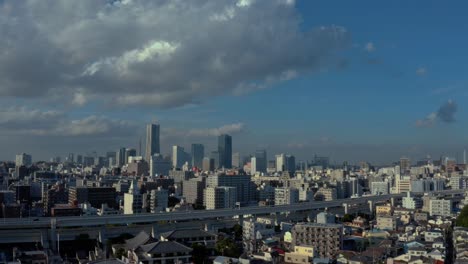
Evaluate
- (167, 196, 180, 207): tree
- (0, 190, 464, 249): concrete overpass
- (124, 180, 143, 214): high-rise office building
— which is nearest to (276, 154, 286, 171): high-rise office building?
(167, 196, 180, 207): tree

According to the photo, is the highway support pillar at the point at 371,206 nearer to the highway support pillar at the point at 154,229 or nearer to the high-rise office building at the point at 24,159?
the highway support pillar at the point at 154,229

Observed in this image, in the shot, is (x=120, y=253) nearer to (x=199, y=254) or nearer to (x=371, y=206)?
(x=199, y=254)

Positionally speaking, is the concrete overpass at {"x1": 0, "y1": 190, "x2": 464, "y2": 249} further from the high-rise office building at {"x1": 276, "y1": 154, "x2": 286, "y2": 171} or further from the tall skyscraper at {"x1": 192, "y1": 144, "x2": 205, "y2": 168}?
the tall skyscraper at {"x1": 192, "y1": 144, "x2": 205, "y2": 168}

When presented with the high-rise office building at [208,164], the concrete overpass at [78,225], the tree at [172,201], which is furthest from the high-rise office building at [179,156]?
the concrete overpass at [78,225]

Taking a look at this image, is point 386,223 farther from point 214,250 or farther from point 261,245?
point 214,250

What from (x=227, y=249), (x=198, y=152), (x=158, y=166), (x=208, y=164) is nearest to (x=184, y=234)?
(x=227, y=249)

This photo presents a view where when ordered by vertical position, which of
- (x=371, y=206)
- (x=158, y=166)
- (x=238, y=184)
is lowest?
(x=371, y=206)
